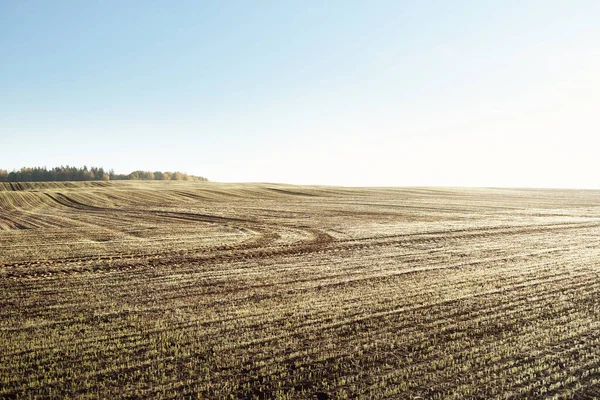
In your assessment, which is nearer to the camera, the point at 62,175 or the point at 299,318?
the point at 299,318

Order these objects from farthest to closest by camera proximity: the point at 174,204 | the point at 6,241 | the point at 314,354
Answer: the point at 174,204 < the point at 6,241 < the point at 314,354

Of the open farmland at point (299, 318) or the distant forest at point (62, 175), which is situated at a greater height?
the distant forest at point (62, 175)

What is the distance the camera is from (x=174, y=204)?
47969mm

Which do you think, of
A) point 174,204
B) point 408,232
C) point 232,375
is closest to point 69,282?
point 232,375

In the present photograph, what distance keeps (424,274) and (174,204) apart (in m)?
37.4

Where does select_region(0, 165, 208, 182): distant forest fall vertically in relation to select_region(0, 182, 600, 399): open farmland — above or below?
above

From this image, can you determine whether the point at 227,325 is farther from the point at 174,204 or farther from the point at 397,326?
the point at 174,204

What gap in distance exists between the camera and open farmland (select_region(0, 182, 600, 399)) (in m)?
7.25

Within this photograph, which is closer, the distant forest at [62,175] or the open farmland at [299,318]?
the open farmland at [299,318]

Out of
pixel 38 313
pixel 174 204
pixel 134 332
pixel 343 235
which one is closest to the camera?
pixel 134 332

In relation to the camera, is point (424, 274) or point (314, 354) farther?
point (424, 274)

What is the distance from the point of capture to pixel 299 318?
33.5 feet

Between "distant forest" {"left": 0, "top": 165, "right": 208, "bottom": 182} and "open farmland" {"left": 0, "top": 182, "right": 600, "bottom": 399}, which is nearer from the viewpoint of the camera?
"open farmland" {"left": 0, "top": 182, "right": 600, "bottom": 399}

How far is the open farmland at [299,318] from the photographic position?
23.8 ft
